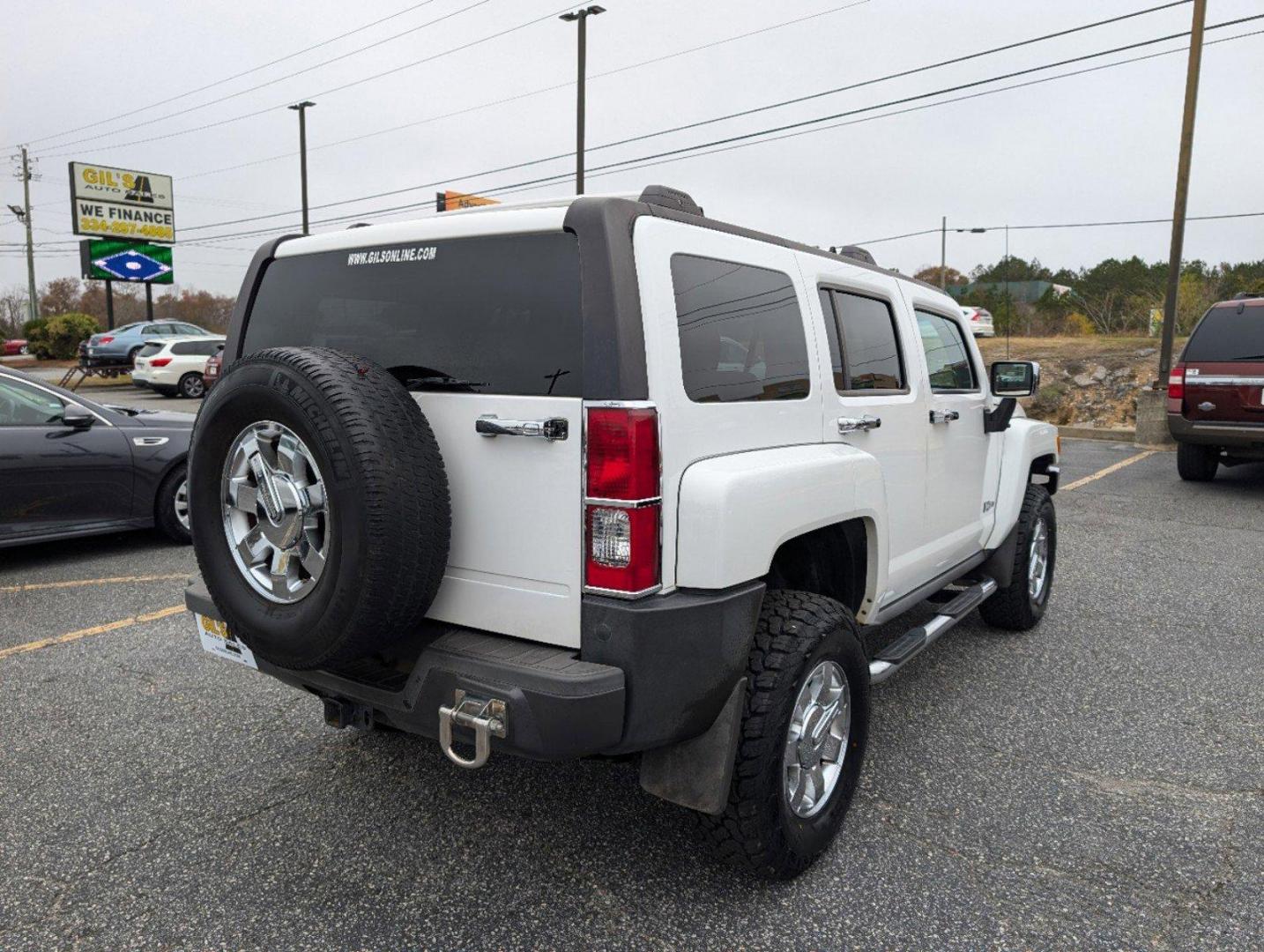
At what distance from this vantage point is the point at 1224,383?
9.23 meters

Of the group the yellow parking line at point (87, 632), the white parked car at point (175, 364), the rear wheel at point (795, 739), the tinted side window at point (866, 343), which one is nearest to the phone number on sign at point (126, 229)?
the white parked car at point (175, 364)

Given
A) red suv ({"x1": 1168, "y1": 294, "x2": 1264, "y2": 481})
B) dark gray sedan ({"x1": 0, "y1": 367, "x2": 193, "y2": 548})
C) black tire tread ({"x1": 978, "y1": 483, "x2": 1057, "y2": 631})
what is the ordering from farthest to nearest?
red suv ({"x1": 1168, "y1": 294, "x2": 1264, "y2": 481}) → dark gray sedan ({"x1": 0, "y1": 367, "x2": 193, "y2": 548}) → black tire tread ({"x1": 978, "y1": 483, "x2": 1057, "y2": 631})

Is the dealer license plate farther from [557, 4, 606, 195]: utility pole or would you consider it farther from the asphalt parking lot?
[557, 4, 606, 195]: utility pole

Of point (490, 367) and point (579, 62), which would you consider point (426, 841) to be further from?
point (579, 62)

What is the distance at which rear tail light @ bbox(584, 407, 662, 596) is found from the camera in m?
2.21

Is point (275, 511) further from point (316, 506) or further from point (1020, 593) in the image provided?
point (1020, 593)

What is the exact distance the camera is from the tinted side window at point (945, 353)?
3982 millimetres

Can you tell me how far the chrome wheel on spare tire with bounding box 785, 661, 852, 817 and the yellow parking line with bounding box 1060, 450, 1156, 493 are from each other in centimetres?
802

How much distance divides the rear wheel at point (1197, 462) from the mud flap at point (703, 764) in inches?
383

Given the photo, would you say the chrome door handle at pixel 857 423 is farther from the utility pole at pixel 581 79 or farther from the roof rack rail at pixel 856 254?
the utility pole at pixel 581 79

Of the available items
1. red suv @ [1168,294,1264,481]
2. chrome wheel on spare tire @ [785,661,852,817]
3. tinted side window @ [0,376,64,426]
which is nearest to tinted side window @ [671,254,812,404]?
chrome wheel on spare tire @ [785,661,852,817]

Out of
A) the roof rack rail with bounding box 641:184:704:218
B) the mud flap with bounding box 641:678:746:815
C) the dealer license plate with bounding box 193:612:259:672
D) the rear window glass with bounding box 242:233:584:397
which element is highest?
the roof rack rail with bounding box 641:184:704:218

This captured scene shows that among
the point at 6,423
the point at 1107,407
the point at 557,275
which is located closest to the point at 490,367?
the point at 557,275

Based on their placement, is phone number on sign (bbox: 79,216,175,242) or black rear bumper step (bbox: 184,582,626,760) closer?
black rear bumper step (bbox: 184,582,626,760)
